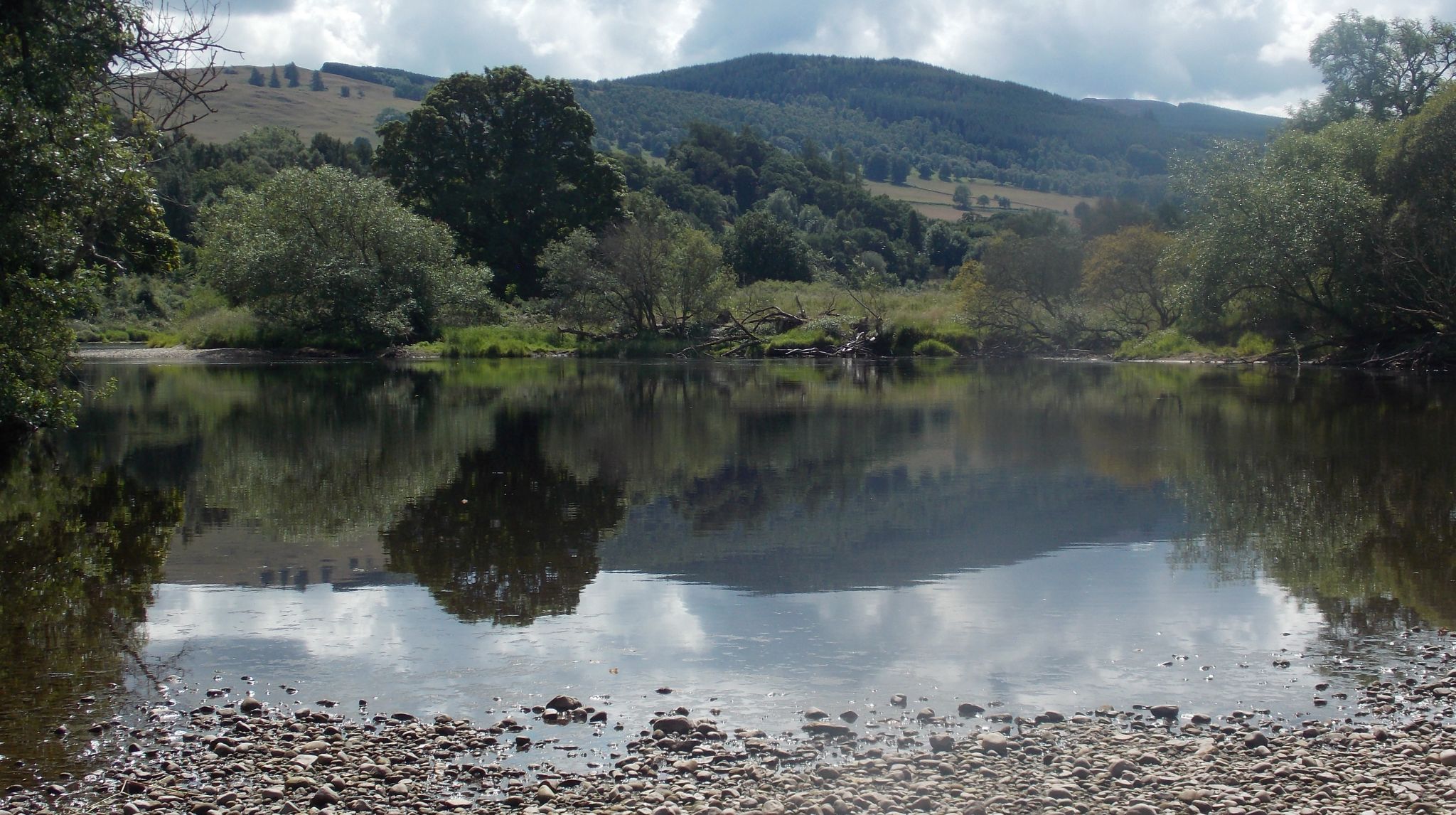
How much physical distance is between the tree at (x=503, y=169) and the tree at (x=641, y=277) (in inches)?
414

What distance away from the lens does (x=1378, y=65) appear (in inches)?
1922

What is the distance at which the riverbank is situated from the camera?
4926 mm

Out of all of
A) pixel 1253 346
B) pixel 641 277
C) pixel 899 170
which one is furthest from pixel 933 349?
pixel 899 170

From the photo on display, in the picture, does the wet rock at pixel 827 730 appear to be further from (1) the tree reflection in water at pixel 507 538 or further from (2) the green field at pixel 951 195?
(2) the green field at pixel 951 195

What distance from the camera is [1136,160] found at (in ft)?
471

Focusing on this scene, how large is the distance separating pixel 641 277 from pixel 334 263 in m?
12.9

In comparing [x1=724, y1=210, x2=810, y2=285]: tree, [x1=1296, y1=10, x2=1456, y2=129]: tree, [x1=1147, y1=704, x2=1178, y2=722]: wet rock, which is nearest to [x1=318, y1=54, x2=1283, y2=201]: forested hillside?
[x1=724, y1=210, x2=810, y2=285]: tree

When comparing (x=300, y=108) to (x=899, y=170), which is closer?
(x=300, y=108)

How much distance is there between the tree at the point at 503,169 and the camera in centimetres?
6294

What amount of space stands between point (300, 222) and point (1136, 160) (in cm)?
11979

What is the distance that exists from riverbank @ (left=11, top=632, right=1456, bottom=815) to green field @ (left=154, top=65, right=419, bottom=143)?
13422 cm

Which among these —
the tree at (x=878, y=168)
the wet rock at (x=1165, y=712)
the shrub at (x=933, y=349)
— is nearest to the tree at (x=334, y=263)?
the shrub at (x=933, y=349)

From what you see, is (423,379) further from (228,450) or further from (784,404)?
(228,450)

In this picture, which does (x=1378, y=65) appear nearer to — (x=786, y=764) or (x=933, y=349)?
(x=933, y=349)
